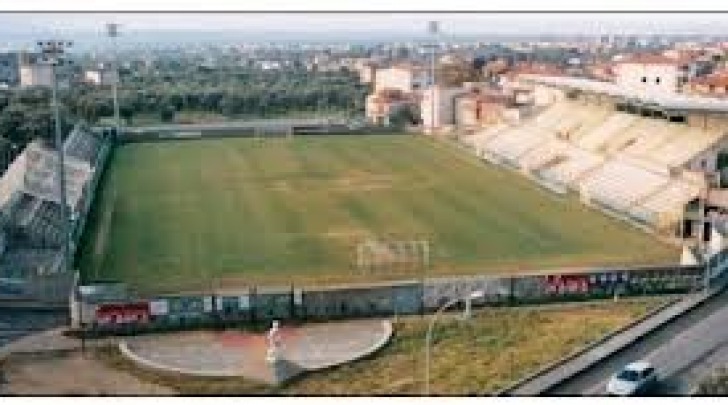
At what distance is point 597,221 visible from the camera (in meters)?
42.0

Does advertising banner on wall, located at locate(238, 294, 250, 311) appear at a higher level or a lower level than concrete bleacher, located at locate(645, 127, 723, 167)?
lower

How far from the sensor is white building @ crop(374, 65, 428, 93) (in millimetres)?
113000

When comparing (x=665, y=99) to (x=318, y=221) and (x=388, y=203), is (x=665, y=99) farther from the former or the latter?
(x=318, y=221)

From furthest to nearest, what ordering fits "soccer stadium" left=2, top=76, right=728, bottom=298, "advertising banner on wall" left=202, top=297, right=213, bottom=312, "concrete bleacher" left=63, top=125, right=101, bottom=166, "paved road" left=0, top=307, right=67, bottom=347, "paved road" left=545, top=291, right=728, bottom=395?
"concrete bleacher" left=63, top=125, right=101, bottom=166 < "soccer stadium" left=2, top=76, right=728, bottom=298 < "advertising banner on wall" left=202, top=297, right=213, bottom=312 < "paved road" left=0, top=307, right=67, bottom=347 < "paved road" left=545, top=291, right=728, bottom=395

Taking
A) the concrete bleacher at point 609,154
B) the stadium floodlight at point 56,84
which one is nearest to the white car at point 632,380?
the concrete bleacher at point 609,154

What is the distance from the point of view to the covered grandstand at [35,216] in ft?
110

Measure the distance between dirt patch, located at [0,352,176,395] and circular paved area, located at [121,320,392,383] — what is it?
1044 mm

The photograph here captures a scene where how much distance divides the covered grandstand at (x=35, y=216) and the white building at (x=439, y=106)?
1461 inches

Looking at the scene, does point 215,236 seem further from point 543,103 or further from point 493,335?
point 543,103

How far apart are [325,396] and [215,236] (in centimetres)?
1686

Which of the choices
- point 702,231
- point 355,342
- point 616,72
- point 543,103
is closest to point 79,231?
point 355,342

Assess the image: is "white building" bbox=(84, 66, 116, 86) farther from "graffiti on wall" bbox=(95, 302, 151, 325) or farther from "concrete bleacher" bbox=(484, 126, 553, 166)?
"graffiti on wall" bbox=(95, 302, 151, 325)

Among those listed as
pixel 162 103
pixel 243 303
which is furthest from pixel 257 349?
pixel 162 103

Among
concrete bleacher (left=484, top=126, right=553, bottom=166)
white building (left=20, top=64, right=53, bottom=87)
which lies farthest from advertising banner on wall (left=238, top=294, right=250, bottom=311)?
white building (left=20, top=64, right=53, bottom=87)
